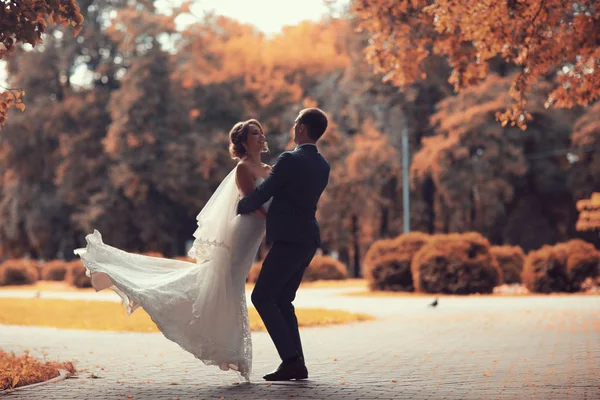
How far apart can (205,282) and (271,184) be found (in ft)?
3.47

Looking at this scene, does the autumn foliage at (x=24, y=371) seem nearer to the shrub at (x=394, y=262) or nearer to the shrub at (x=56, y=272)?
the shrub at (x=394, y=262)

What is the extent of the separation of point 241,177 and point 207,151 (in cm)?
4177

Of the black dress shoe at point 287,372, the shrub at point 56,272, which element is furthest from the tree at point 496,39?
the shrub at point 56,272

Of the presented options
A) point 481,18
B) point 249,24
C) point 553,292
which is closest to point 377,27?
point 481,18

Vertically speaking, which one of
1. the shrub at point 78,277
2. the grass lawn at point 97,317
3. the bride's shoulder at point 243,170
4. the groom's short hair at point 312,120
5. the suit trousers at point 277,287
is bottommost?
the grass lawn at point 97,317

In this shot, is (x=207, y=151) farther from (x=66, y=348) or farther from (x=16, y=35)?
(x=16, y=35)

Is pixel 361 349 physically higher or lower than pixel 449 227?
lower

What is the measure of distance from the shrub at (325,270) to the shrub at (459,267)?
1246 centimetres

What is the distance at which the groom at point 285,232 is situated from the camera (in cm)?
829

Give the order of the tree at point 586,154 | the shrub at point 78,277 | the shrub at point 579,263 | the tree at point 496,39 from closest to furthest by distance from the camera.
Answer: the tree at point 496,39 < the shrub at point 579,263 < the shrub at point 78,277 < the tree at point 586,154

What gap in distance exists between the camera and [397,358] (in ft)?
35.3

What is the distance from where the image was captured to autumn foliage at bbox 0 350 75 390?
8.29 meters

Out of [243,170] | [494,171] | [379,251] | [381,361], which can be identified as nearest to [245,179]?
[243,170]

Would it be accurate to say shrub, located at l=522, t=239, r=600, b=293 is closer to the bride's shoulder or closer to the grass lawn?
the grass lawn
